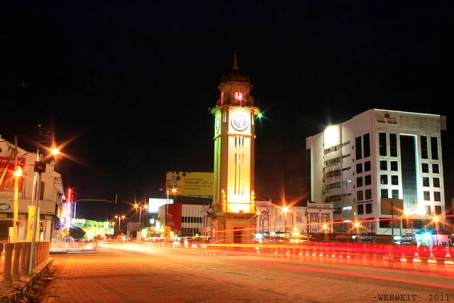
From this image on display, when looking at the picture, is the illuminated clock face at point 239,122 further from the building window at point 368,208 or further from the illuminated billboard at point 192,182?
the building window at point 368,208

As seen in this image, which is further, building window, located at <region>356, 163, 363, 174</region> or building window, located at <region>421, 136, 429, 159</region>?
building window, located at <region>356, 163, 363, 174</region>

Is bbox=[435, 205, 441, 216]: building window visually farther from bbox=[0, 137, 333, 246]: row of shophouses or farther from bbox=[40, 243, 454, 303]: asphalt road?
bbox=[40, 243, 454, 303]: asphalt road

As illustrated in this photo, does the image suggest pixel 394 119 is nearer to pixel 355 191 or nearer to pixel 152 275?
pixel 355 191

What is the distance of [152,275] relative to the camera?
20.1 metres

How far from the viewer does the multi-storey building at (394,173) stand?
341ft

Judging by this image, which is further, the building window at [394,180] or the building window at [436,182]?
the building window at [436,182]

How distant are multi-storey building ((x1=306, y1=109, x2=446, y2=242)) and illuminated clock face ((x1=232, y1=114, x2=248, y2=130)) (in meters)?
34.5

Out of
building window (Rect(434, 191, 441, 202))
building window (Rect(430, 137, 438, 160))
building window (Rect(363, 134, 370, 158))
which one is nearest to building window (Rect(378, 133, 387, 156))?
building window (Rect(363, 134, 370, 158))

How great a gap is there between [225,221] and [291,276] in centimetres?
6619

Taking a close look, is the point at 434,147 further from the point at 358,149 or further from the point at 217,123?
the point at 217,123

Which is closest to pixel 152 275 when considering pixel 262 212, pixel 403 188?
pixel 262 212

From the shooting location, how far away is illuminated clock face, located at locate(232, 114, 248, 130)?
88.3 metres

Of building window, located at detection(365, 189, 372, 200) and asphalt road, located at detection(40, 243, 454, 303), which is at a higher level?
building window, located at detection(365, 189, 372, 200)

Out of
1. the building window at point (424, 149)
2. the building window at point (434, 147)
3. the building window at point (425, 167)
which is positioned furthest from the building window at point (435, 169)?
the building window at point (424, 149)
